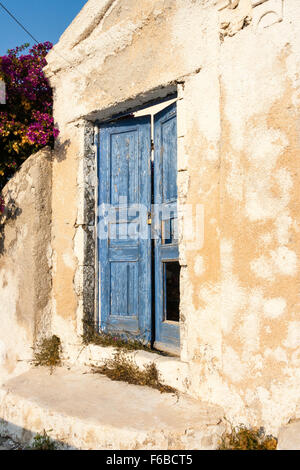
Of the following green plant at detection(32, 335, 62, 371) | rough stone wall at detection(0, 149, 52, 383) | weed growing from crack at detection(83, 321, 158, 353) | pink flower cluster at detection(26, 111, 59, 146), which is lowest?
green plant at detection(32, 335, 62, 371)

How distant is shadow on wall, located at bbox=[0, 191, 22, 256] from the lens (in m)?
4.53

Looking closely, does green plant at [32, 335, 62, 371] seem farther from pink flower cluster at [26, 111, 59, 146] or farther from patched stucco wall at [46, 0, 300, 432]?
pink flower cluster at [26, 111, 59, 146]

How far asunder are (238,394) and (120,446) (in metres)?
0.85

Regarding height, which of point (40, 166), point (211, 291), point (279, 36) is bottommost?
point (211, 291)

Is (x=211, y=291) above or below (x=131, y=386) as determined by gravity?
above

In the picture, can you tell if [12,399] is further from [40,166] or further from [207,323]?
[40,166]

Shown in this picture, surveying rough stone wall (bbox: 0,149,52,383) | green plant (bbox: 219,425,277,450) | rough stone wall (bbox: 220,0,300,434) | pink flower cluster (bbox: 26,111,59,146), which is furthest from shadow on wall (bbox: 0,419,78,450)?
pink flower cluster (bbox: 26,111,59,146)

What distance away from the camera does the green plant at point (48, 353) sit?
411 cm

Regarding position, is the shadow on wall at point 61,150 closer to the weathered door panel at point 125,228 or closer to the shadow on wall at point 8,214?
the weathered door panel at point 125,228

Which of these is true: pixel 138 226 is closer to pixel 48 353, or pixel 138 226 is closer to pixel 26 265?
pixel 26 265

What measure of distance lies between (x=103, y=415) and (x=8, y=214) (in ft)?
8.79

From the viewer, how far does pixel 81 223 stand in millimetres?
4141

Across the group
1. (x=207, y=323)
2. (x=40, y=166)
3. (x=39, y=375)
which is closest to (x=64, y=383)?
(x=39, y=375)

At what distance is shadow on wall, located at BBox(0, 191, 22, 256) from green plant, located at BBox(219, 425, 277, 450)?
311 cm
